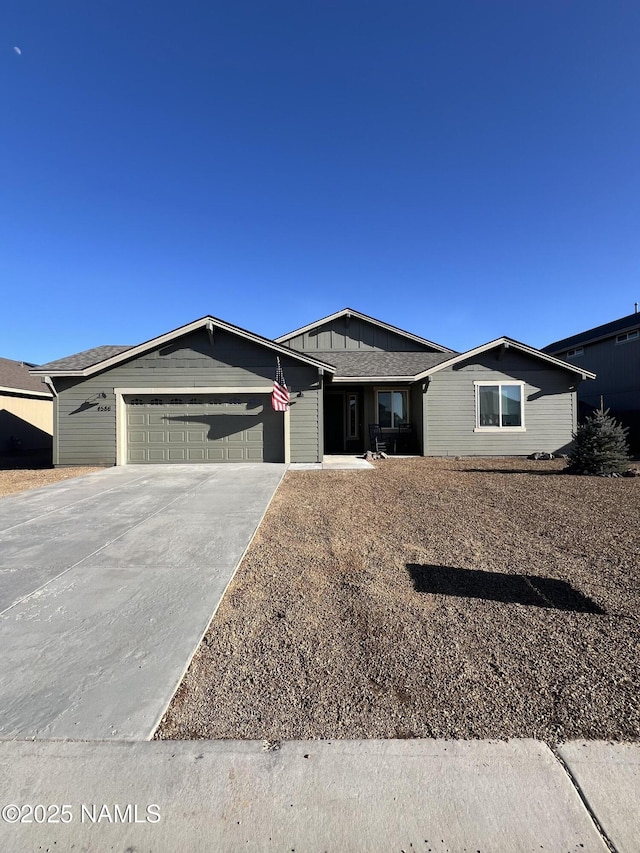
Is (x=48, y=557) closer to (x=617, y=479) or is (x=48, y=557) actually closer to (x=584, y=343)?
(x=617, y=479)

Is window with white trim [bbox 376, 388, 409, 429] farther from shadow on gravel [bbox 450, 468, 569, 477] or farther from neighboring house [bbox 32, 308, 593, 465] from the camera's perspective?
shadow on gravel [bbox 450, 468, 569, 477]

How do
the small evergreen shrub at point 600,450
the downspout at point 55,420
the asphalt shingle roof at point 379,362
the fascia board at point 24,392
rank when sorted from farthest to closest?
1. the fascia board at point 24,392
2. the asphalt shingle roof at point 379,362
3. the downspout at point 55,420
4. the small evergreen shrub at point 600,450

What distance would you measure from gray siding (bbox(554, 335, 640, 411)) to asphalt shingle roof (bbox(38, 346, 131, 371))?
21.3m

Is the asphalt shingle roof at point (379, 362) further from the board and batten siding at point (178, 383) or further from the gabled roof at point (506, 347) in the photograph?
the board and batten siding at point (178, 383)

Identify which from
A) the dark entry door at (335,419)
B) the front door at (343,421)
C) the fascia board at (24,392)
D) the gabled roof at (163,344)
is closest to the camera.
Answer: the gabled roof at (163,344)

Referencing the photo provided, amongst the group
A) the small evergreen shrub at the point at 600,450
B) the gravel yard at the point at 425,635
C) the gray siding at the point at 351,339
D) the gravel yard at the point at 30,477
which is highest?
the gray siding at the point at 351,339

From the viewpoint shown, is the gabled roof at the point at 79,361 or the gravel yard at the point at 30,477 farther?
the gabled roof at the point at 79,361

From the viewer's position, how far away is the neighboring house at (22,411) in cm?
1833

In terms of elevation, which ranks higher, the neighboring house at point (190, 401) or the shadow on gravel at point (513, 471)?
the neighboring house at point (190, 401)

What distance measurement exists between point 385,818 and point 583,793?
0.82 m

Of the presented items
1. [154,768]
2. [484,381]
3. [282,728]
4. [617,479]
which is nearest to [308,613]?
[282,728]

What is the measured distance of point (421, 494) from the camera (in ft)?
25.3

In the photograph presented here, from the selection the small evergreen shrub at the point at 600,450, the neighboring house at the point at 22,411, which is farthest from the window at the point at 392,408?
the neighboring house at the point at 22,411

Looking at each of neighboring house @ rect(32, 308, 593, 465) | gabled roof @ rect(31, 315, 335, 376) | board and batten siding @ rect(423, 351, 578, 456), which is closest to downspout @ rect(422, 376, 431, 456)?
board and batten siding @ rect(423, 351, 578, 456)
